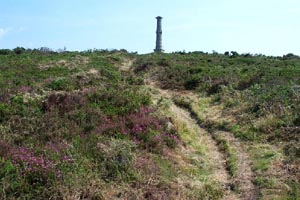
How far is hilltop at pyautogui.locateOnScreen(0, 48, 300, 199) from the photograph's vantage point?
32.6 ft

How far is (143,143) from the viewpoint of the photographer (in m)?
12.9

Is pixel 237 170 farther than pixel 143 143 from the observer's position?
No

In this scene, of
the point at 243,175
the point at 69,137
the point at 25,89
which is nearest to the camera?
the point at 243,175

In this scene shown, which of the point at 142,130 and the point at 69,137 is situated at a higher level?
the point at 142,130

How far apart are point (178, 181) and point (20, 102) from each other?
7.54m

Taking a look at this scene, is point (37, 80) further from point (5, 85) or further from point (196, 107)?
point (196, 107)

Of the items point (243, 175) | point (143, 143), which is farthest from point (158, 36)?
point (243, 175)

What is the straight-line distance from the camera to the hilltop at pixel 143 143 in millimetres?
9930

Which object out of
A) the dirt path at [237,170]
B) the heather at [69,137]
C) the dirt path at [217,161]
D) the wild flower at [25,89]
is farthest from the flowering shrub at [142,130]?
the wild flower at [25,89]

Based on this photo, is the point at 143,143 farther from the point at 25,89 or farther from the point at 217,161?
the point at 25,89

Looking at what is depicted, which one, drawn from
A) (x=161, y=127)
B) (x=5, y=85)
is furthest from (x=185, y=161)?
(x=5, y=85)

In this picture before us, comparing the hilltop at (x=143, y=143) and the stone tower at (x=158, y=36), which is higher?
the stone tower at (x=158, y=36)

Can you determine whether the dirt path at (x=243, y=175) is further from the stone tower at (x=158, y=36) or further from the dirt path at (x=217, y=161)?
the stone tower at (x=158, y=36)

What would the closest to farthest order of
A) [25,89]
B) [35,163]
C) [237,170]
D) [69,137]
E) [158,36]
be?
[35,163] < [237,170] < [69,137] < [25,89] < [158,36]
